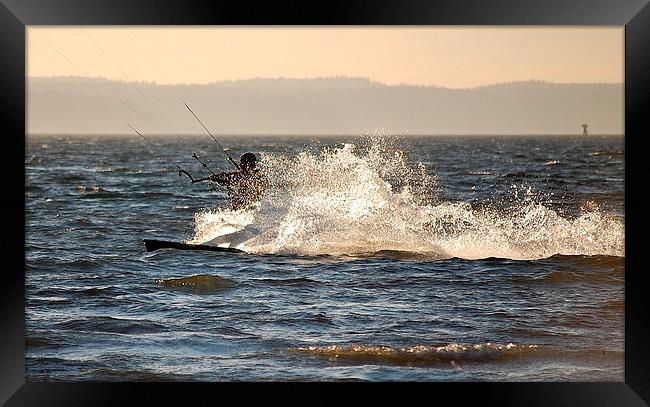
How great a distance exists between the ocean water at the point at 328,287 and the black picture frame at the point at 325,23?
0.82m

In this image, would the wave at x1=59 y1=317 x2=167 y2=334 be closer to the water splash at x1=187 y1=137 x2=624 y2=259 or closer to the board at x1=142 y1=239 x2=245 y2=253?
the board at x1=142 y1=239 x2=245 y2=253

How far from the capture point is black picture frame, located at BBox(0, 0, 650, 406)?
681 centimetres

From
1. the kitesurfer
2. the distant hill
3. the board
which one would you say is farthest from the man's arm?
the distant hill

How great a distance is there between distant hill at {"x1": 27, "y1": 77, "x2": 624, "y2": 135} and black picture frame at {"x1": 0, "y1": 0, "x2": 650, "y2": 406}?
3.77 m

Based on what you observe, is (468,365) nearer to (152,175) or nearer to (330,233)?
(330,233)

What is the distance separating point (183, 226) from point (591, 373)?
863 centimetres

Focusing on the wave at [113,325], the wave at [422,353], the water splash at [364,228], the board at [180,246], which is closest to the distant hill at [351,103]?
the water splash at [364,228]

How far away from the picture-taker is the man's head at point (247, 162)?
1312 cm

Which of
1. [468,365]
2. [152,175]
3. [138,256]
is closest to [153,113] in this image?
[152,175]

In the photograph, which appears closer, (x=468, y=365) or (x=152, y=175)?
(x=468, y=365)

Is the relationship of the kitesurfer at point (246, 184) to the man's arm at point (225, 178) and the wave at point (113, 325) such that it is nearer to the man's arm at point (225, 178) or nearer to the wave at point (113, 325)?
the man's arm at point (225, 178)

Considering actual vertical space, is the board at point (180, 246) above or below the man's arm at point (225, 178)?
below

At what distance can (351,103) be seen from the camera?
90.0ft

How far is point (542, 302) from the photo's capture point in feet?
34.9
